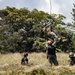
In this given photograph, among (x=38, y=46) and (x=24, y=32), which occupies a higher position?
(x=24, y=32)

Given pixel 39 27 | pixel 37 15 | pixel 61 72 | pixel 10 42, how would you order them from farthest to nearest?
pixel 37 15
pixel 39 27
pixel 10 42
pixel 61 72

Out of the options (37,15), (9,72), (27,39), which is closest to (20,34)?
(27,39)

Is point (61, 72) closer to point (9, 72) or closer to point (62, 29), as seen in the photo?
point (9, 72)

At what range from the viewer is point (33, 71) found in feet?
26.6

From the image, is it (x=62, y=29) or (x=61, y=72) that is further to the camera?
(x=62, y=29)

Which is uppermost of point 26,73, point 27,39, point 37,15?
point 37,15

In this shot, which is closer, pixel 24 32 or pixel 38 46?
pixel 38 46

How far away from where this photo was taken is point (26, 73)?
8.16m

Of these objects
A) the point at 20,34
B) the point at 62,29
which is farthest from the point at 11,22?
the point at 62,29

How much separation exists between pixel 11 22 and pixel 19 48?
17.1 ft

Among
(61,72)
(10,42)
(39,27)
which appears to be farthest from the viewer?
(39,27)

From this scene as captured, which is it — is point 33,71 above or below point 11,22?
below

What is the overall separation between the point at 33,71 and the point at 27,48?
36937mm

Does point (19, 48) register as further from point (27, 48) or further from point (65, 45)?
point (65, 45)
